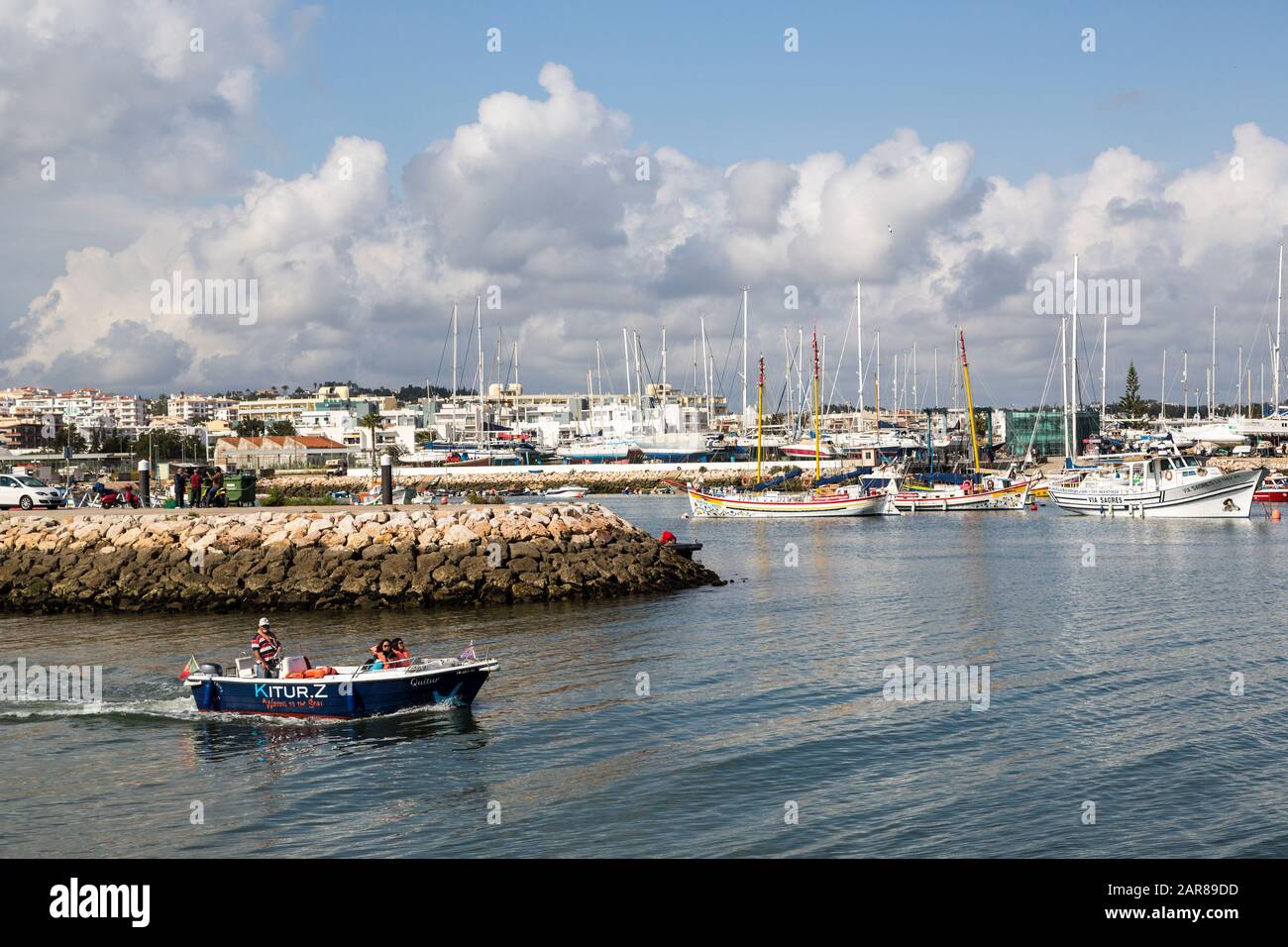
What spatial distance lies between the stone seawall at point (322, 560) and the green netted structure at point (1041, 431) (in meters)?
118

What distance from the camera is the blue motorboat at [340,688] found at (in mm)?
21609

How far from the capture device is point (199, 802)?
1745 centimetres

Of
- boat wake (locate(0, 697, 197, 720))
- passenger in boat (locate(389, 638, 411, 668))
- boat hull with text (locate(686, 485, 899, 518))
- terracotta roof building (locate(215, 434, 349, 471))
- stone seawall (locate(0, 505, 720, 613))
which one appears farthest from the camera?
terracotta roof building (locate(215, 434, 349, 471))

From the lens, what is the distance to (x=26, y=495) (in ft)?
164

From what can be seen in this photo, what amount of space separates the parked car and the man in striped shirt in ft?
106

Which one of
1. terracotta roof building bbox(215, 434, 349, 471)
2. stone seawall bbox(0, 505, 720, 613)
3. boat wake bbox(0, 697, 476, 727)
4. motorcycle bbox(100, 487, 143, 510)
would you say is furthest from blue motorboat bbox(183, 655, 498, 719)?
terracotta roof building bbox(215, 434, 349, 471)

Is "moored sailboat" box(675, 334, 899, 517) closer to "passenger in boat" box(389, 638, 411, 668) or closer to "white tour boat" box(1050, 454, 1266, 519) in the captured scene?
"white tour boat" box(1050, 454, 1266, 519)

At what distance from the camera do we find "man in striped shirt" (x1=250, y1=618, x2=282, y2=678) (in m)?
22.3

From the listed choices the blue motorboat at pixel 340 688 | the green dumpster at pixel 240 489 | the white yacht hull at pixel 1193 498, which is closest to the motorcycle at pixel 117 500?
the green dumpster at pixel 240 489

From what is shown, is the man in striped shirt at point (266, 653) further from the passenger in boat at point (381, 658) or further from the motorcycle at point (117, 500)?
the motorcycle at point (117, 500)

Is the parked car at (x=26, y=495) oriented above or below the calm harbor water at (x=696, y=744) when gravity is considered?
above
